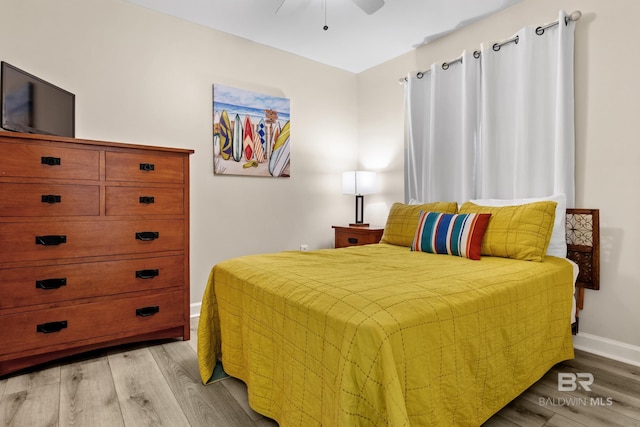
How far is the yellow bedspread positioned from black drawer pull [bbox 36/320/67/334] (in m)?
0.86

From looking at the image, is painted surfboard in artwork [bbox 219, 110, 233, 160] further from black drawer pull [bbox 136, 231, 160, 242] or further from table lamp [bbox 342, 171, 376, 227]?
table lamp [bbox 342, 171, 376, 227]

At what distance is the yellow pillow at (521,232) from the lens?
2.05 m

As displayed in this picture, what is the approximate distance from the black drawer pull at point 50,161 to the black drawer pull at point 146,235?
602mm

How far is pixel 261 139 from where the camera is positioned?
3457 mm

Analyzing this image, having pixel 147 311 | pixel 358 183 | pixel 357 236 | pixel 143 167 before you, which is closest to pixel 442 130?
pixel 358 183

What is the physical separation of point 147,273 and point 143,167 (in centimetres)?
70

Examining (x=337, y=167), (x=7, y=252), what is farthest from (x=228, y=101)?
(x=7, y=252)

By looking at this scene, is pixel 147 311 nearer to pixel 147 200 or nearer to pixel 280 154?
pixel 147 200

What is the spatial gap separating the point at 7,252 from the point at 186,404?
130 cm

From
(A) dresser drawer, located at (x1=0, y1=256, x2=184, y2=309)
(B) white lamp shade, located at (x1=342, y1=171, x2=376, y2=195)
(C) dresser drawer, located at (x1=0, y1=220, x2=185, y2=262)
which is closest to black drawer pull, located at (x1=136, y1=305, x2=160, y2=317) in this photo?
(A) dresser drawer, located at (x1=0, y1=256, x2=184, y2=309)

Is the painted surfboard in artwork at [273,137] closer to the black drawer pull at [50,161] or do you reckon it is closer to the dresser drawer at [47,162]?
the dresser drawer at [47,162]

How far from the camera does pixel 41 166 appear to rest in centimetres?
205

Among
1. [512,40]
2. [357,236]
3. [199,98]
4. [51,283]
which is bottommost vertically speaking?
[51,283]

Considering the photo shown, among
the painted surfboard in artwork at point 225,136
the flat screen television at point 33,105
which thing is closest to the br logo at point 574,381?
the painted surfboard in artwork at point 225,136
